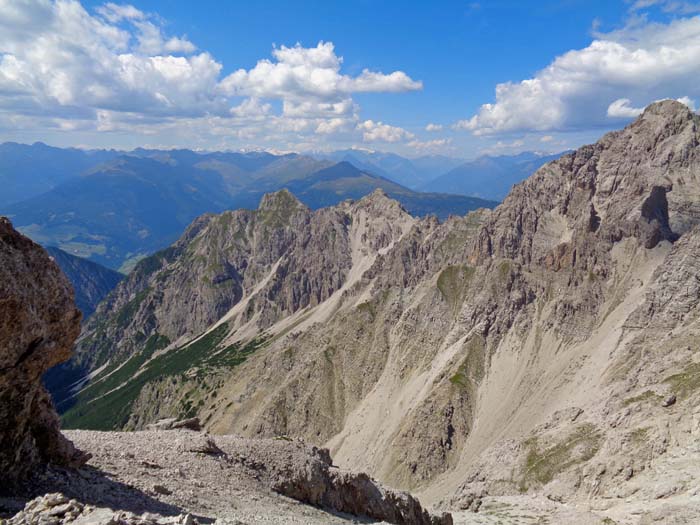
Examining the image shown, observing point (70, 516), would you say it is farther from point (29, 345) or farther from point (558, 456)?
point (558, 456)

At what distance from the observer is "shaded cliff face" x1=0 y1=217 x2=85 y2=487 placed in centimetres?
2530

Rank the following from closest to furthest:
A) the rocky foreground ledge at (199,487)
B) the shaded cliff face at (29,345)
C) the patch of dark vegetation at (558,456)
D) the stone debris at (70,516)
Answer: the stone debris at (70,516)
the rocky foreground ledge at (199,487)
the shaded cliff face at (29,345)
the patch of dark vegetation at (558,456)

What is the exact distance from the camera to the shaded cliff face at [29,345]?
25.3 meters

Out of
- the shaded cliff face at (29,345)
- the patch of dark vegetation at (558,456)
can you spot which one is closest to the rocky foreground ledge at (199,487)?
the shaded cliff face at (29,345)

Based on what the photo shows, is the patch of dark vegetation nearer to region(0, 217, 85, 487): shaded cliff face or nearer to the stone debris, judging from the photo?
region(0, 217, 85, 487): shaded cliff face

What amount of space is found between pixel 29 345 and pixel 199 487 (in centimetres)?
1510

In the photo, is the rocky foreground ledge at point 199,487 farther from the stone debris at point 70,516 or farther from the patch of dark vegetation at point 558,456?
the patch of dark vegetation at point 558,456

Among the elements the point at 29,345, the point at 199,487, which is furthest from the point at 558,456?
the point at 29,345

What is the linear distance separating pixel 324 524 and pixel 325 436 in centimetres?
15027

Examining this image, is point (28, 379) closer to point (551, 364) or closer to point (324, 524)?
point (324, 524)

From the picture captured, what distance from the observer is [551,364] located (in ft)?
528

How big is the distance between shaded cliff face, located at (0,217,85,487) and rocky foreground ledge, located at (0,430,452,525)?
1625 mm

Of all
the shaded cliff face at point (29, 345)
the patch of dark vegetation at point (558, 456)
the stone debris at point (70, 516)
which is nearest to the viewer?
the stone debris at point (70, 516)

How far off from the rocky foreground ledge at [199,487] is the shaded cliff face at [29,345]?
1625mm
